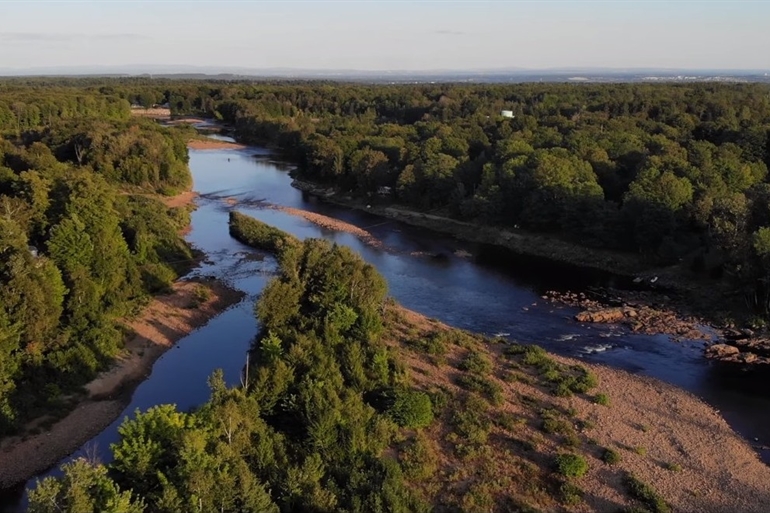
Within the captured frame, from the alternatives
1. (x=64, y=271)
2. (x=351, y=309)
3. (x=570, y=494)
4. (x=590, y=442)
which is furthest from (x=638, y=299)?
(x=64, y=271)

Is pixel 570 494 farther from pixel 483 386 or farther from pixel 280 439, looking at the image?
pixel 280 439

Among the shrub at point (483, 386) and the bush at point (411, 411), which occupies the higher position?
the bush at point (411, 411)

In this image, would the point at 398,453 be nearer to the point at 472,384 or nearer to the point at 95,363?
the point at 472,384

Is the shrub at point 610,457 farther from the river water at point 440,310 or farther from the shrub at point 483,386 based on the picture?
the river water at point 440,310

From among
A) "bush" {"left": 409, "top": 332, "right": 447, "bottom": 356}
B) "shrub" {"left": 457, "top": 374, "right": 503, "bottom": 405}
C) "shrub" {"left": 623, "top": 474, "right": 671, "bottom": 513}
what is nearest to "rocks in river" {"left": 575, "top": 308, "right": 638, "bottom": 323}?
"bush" {"left": 409, "top": 332, "right": 447, "bottom": 356}

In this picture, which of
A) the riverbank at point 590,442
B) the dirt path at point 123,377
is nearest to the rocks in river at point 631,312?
the riverbank at point 590,442

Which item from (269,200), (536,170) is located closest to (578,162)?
(536,170)
